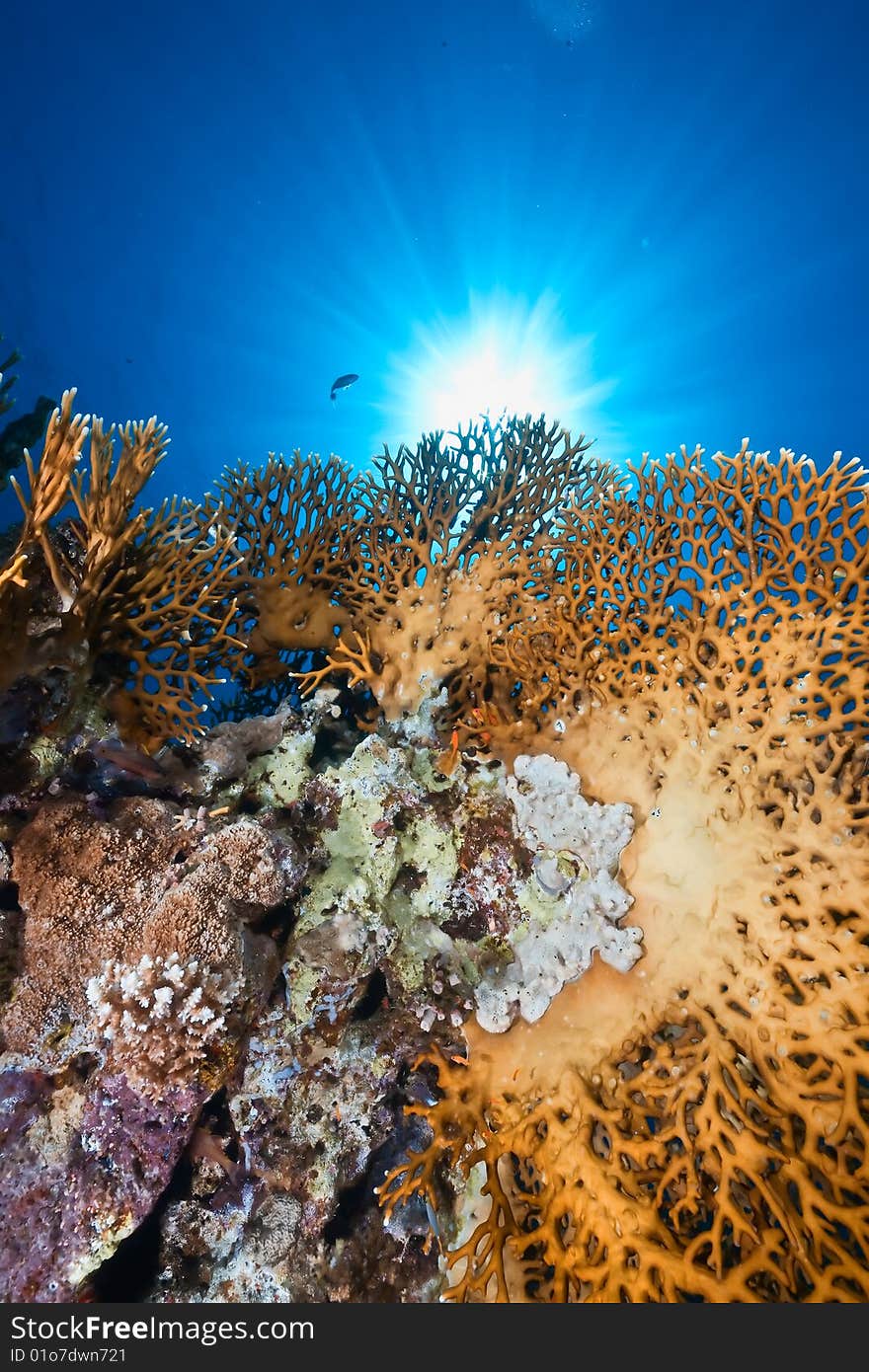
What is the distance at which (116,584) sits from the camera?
12.1 feet

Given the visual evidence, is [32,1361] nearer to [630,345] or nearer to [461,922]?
[461,922]

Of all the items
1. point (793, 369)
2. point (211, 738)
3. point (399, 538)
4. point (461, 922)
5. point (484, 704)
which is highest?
point (793, 369)

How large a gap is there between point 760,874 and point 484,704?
216cm

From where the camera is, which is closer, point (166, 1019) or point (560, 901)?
point (166, 1019)

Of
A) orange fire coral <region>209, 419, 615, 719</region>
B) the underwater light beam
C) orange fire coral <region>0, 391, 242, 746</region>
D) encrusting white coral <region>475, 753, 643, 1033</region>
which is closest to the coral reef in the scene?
orange fire coral <region>209, 419, 615, 719</region>

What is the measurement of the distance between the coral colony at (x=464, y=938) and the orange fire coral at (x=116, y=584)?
0.02 metres

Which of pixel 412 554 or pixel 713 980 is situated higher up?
pixel 412 554

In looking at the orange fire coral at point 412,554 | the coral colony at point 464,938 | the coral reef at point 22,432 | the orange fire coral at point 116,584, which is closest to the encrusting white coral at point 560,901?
the coral colony at point 464,938

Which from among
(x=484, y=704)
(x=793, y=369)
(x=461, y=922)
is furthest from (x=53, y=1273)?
(x=793, y=369)

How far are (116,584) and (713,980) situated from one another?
4.20 metres

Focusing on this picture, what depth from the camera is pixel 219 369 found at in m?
59.8
